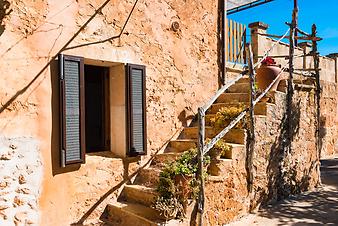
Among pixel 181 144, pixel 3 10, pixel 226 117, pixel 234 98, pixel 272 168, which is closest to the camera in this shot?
pixel 3 10

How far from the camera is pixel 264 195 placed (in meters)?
5.62

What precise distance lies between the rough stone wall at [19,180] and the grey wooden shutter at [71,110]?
370 mm

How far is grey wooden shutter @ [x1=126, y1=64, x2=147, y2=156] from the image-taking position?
487 centimetres

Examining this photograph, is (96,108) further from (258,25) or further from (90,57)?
(258,25)

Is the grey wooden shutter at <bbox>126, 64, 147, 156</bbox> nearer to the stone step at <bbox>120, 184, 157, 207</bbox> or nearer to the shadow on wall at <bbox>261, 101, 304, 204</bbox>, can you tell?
the stone step at <bbox>120, 184, 157, 207</bbox>

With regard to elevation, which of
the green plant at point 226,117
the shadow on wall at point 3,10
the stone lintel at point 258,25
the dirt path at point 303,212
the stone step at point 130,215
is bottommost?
the dirt path at point 303,212

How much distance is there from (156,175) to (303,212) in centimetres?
268

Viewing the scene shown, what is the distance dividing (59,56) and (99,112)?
1.45 meters

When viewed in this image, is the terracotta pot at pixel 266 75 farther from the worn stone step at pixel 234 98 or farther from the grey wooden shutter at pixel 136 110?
the grey wooden shutter at pixel 136 110

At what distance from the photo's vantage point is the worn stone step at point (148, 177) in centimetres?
488

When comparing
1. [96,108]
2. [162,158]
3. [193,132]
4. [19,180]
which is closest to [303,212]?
[193,132]

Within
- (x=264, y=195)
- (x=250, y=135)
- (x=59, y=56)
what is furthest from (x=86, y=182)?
(x=264, y=195)

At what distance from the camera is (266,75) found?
6.20 meters

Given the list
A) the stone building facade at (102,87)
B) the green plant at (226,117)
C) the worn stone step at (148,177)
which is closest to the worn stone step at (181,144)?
the stone building facade at (102,87)
